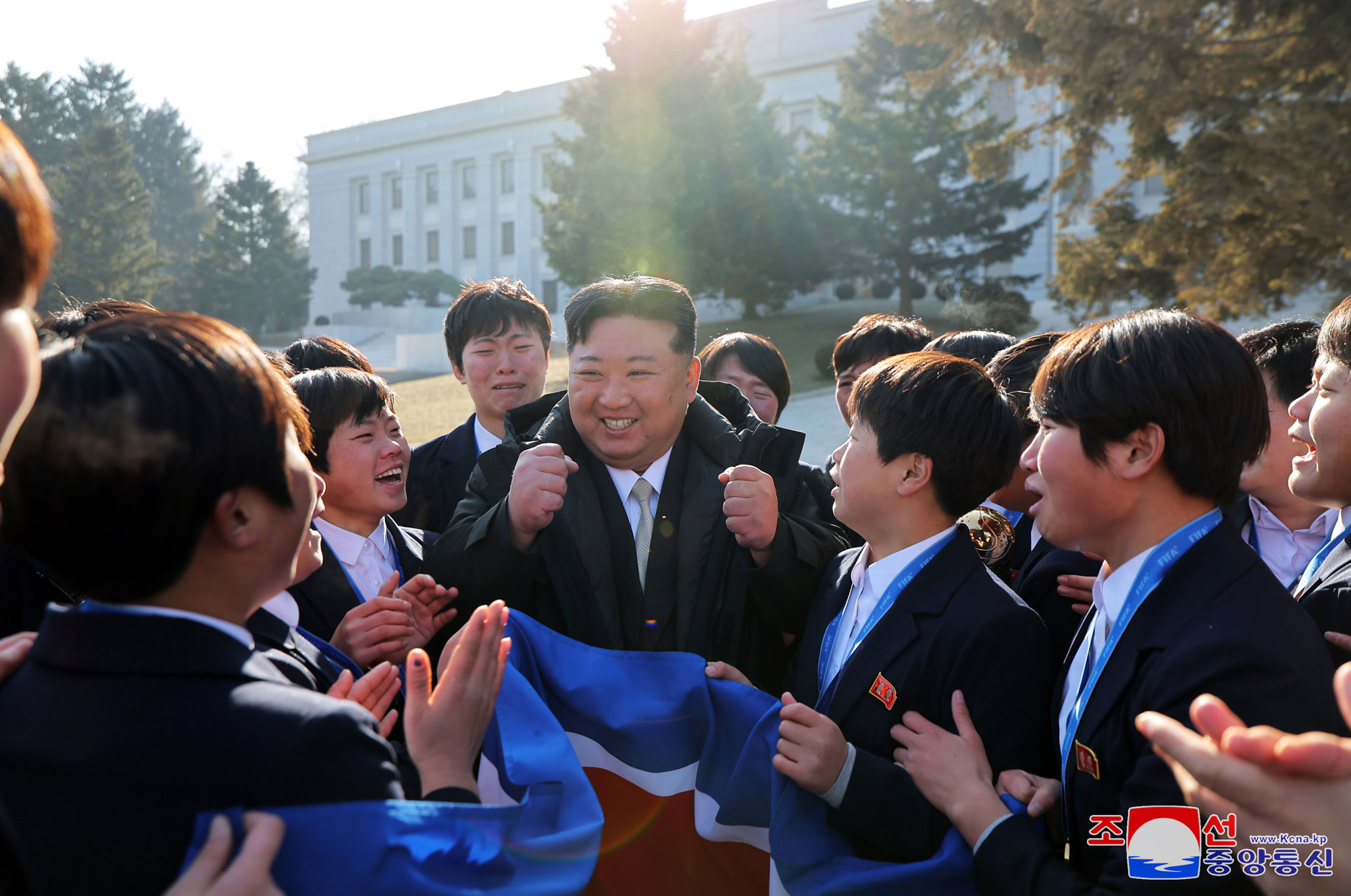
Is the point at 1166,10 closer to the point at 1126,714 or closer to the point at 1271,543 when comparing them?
the point at 1271,543

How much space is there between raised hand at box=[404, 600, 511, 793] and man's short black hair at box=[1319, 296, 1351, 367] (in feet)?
7.38

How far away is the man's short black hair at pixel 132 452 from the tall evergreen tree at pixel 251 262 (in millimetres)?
55852

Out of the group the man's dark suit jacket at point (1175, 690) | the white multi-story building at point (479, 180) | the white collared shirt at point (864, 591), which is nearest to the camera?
the man's dark suit jacket at point (1175, 690)

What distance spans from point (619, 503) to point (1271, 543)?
2.46m

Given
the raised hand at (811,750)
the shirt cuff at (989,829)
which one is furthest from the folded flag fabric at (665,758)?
the shirt cuff at (989,829)

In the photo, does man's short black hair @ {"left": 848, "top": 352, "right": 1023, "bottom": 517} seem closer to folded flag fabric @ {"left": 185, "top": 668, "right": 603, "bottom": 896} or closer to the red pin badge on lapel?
the red pin badge on lapel

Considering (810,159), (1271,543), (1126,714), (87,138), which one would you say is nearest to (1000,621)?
(1126,714)

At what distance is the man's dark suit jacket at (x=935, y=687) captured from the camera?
2.27 metres

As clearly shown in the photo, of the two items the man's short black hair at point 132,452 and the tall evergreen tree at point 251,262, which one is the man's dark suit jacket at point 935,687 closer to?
the man's short black hair at point 132,452

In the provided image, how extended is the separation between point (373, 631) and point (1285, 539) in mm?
3259

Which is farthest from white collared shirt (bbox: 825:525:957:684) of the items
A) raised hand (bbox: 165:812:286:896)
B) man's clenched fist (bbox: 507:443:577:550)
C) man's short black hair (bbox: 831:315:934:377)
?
man's short black hair (bbox: 831:315:934:377)

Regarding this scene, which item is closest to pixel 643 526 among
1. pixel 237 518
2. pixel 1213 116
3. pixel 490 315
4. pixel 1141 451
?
pixel 1141 451

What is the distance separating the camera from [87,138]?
157ft

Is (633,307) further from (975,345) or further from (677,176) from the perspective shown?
(677,176)
